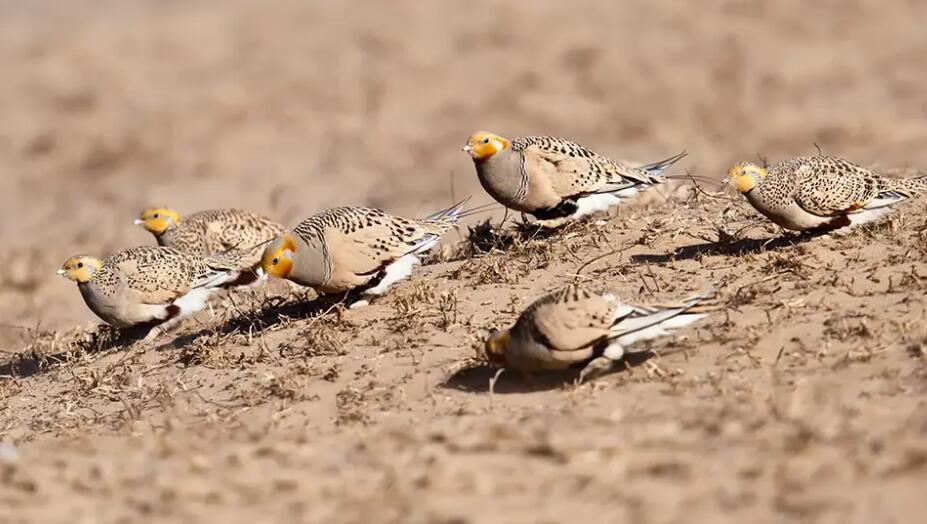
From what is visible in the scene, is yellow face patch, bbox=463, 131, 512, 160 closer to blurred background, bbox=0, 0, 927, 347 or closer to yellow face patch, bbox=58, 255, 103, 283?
yellow face patch, bbox=58, 255, 103, 283

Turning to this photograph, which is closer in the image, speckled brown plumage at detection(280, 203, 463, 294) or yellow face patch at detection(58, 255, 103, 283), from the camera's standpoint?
speckled brown plumage at detection(280, 203, 463, 294)

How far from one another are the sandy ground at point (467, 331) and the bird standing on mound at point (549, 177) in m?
0.28

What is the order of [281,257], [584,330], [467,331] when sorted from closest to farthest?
[584,330]
[467,331]
[281,257]

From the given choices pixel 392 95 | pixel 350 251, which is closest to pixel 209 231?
pixel 350 251

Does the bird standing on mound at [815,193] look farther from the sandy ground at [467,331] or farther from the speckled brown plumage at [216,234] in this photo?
the speckled brown plumage at [216,234]

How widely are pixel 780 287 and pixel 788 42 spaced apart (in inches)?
509

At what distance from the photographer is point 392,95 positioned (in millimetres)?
19141

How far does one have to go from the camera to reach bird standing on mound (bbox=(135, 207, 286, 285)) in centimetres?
1137

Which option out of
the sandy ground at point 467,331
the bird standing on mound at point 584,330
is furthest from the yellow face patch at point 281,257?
the bird standing on mound at point 584,330

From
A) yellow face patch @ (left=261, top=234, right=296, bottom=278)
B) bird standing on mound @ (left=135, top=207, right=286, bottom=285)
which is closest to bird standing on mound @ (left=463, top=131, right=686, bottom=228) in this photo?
yellow face patch @ (left=261, top=234, right=296, bottom=278)

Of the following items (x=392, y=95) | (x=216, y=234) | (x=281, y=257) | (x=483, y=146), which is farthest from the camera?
(x=392, y=95)

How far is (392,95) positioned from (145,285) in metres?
9.80

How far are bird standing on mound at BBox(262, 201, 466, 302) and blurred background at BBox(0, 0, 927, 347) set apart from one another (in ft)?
18.1

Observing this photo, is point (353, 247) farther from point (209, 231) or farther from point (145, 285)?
point (209, 231)
